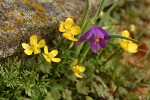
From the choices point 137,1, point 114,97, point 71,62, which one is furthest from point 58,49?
point 137,1

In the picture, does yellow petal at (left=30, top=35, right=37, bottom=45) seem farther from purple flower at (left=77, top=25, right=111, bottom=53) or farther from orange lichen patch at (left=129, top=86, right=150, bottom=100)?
orange lichen patch at (left=129, top=86, right=150, bottom=100)

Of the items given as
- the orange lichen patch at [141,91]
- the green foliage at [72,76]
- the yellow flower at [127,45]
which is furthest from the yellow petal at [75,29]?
the orange lichen patch at [141,91]

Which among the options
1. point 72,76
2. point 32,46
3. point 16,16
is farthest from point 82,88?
point 16,16

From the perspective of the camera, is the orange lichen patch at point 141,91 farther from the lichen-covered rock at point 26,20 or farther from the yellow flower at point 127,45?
the lichen-covered rock at point 26,20

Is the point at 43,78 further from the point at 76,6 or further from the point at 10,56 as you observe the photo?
the point at 76,6

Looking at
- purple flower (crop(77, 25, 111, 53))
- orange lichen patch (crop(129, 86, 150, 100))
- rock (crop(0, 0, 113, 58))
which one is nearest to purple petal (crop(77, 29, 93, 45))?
purple flower (crop(77, 25, 111, 53))

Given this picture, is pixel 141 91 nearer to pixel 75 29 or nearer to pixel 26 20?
pixel 75 29

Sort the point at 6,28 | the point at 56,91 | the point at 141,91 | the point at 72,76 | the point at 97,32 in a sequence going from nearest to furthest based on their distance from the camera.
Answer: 1. the point at 6,28
2. the point at 97,32
3. the point at 56,91
4. the point at 72,76
5. the point at 141,91
